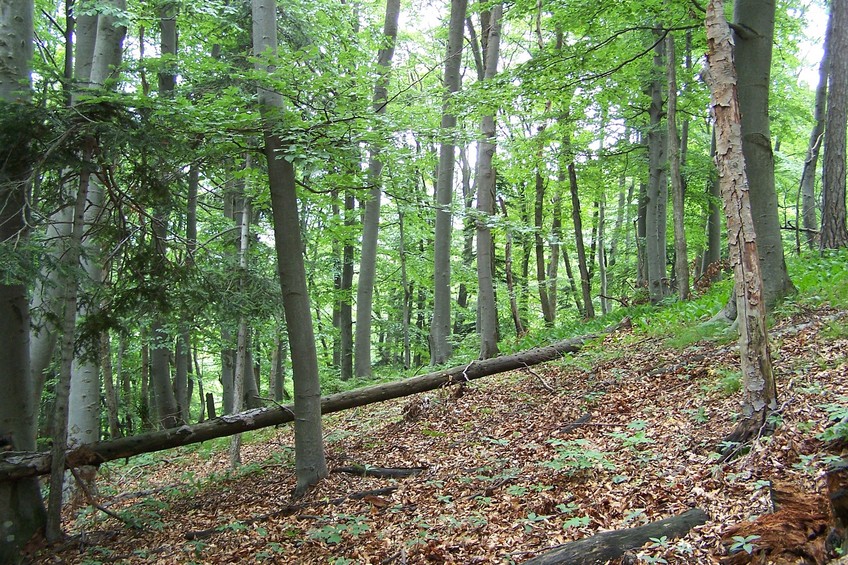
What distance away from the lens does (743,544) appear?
338cm

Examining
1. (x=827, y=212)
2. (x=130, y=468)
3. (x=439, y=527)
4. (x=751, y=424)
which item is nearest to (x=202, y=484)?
(x=130, y=468)

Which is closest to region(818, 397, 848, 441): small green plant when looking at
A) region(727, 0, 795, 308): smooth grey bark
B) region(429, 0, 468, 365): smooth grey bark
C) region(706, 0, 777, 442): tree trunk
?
region(706, 0, 777, 442): tree trunk

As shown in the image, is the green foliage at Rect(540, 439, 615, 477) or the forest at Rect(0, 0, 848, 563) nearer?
the forest at Rect(0, 0, 848, 563)

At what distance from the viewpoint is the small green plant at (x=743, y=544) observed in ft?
10.8

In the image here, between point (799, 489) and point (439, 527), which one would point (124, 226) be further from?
point (799, 489)

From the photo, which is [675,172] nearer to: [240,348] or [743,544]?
[240,348]

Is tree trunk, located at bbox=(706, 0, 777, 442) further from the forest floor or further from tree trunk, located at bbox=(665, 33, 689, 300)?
tree trunk, located at bbox=(665, 33, 689, 300)

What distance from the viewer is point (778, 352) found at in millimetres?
6602

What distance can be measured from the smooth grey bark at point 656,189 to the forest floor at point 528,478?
4348 mm

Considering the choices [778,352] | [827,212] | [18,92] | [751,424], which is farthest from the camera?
[827,212]

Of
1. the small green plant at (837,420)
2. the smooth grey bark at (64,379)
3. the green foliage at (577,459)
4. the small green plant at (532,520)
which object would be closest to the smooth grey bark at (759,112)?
the small green plant at (837,420)

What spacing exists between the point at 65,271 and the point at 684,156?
1468 cm

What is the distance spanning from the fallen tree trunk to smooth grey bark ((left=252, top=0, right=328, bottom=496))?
1571mm

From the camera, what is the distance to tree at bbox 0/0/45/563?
562 centimetres
